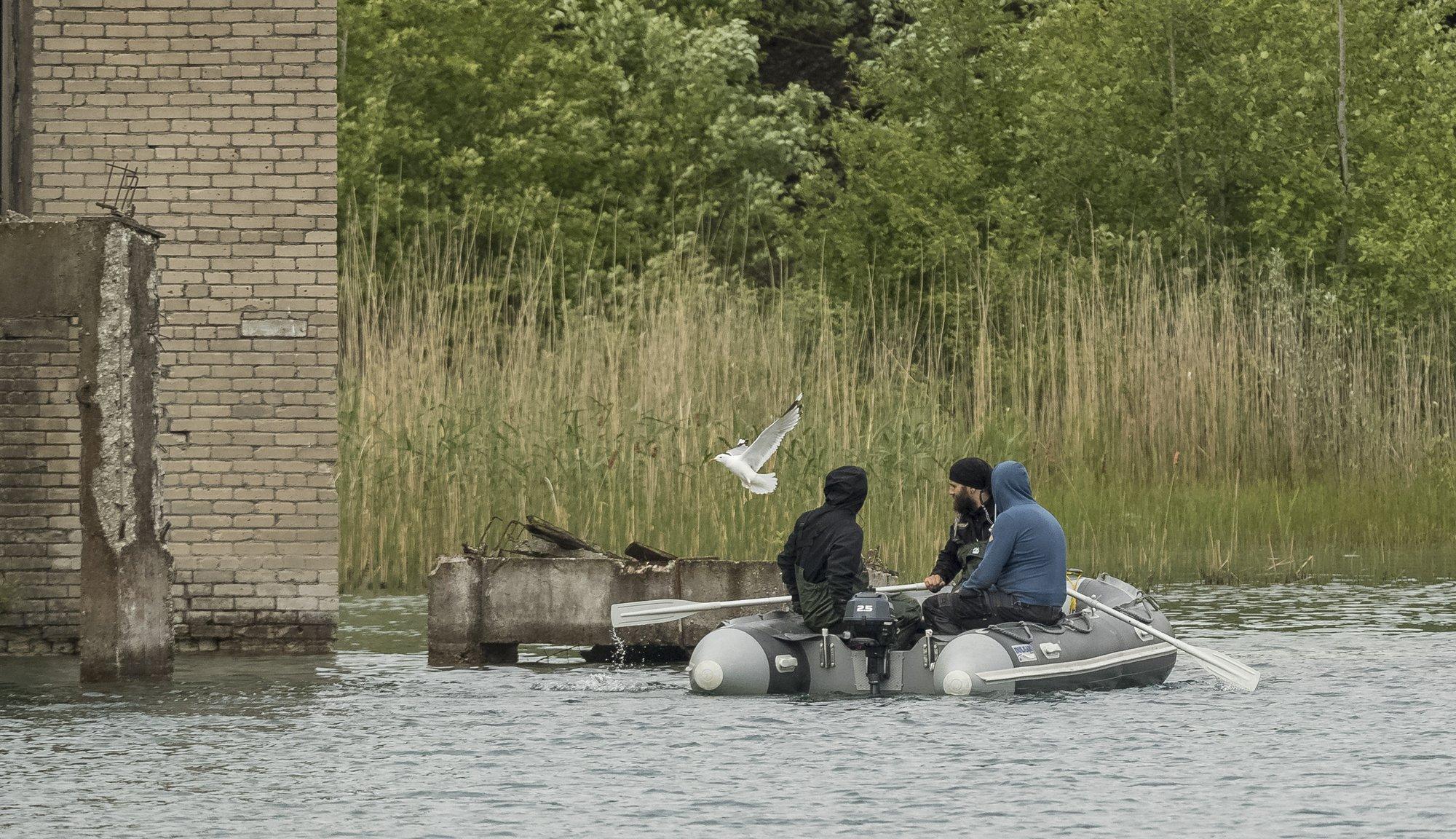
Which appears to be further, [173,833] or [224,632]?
[224,632]

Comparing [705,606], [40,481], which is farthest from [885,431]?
[40,481]

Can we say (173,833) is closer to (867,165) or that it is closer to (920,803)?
(920,803)

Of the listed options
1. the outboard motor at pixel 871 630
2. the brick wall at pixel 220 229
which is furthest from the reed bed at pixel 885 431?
the outboard motor at pixel 871 630

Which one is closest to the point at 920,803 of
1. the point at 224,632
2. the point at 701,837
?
the point at 701,837

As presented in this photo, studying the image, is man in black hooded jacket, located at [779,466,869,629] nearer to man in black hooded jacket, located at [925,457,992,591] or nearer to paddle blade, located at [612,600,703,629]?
man in black hooded jacket, located at [925,457,992,591]

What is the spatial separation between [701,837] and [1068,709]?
419 cm

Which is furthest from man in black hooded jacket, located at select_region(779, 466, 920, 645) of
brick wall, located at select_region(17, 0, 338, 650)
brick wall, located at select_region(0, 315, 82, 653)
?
brick wall, located at select_region(0, 315, 82, 653)

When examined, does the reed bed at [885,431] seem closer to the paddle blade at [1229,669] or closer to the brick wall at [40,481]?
the brick wall at [40,481]

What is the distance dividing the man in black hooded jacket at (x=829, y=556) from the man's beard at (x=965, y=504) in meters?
0.78

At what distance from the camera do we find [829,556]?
14695 mm

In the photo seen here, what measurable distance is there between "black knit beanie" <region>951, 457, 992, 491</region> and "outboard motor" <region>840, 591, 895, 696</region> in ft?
3.91

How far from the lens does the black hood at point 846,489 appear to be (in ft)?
49.0

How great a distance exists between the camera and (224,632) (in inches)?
636

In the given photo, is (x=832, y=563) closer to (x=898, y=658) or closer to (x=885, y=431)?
(x=898, y=658)
